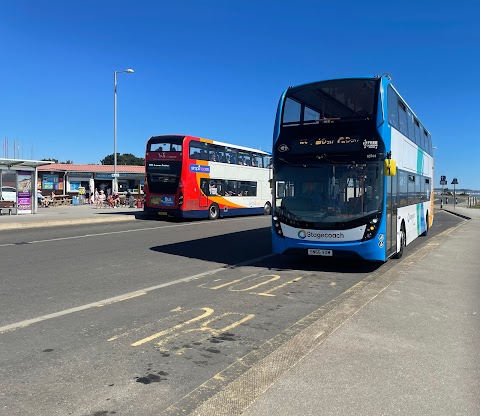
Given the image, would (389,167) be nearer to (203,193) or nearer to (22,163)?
(203,193)

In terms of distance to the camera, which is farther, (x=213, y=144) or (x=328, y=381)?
(x=213, y=144)

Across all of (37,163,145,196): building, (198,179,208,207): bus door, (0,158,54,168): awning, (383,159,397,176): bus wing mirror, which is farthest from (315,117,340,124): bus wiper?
(37,163,145,196): building

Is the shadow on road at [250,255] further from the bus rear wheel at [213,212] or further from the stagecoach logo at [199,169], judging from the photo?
the bus rear wheel at [213,212]

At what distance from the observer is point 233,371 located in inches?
160

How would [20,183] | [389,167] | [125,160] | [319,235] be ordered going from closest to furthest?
[389,167] → [319,235] → [20,183] → [125,160]

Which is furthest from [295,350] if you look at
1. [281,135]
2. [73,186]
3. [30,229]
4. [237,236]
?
[73,186]

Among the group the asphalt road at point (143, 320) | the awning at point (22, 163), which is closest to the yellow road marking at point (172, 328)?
the asphalt road at point (143, 320)

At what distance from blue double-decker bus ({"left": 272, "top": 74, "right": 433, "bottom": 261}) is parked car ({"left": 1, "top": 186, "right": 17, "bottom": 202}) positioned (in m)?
19.0

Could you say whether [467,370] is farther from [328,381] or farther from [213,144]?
[213,144]

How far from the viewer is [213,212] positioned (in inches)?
937

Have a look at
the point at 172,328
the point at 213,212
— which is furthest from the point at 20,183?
the point at 172,328

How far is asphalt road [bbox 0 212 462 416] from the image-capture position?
11.9 feet

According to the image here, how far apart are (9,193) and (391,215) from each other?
69.4 feet

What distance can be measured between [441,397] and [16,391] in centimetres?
341
